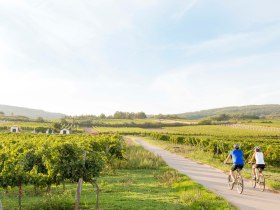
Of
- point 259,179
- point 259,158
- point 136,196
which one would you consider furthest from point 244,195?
point 136,196

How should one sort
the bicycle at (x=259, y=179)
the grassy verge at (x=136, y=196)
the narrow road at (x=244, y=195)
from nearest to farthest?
the narrow road at (x=244, y=195) < the grassy verge at (x=136, y=196) < the bicycle at (x=259, y=179)

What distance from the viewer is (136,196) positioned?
14703 millimetres

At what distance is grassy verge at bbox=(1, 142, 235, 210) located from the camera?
12.6 meters

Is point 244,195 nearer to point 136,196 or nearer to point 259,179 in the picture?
point 259,179

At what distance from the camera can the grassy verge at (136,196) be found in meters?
12.6

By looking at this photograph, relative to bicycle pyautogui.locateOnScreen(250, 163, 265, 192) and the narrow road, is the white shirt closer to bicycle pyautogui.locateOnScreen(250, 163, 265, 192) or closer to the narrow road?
bicycle pyautogui.locateOnScreen(250, 163, 265, 192)

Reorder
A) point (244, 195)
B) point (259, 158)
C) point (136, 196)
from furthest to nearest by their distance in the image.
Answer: point (259, 158)
point (136, 196)
point (244, 195)

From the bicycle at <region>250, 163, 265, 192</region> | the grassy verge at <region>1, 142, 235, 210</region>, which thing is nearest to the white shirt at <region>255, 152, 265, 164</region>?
the bicycle at <region>250, 163, 265, 192</region>

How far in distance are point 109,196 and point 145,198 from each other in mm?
1516

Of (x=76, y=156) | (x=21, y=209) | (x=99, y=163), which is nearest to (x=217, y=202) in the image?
(x=99, y=163)

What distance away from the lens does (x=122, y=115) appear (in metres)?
191

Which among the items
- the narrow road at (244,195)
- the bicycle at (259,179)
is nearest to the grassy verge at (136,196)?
the narrow road at (244,195)

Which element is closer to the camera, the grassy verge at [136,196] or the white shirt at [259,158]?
the grassy verge at [136,196]

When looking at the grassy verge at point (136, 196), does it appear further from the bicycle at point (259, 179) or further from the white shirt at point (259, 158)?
the white shirt at point (259, 158)
